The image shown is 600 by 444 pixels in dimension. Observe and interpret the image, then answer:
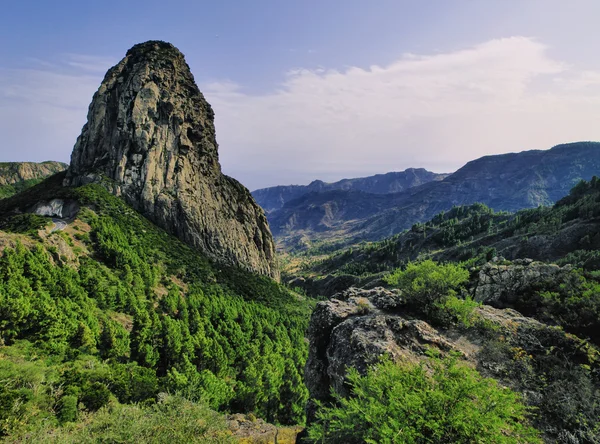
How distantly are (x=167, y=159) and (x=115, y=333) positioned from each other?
108098 millimetres

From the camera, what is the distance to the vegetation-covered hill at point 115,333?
3102 cm

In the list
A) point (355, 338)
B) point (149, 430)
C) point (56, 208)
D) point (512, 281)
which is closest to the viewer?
point (149, 430)

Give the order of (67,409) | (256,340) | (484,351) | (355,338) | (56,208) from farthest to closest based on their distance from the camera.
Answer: (56,208) < (256,340) < (67,409) < (355,338) < (484,351)

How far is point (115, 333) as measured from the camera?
4672cm

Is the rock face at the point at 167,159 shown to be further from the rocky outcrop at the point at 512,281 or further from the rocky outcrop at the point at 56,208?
the rocky outcrop at the point at 512,281

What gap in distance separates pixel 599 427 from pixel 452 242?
197 meters

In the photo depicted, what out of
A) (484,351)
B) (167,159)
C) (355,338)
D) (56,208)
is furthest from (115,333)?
(167,159)

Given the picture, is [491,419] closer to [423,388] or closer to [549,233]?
[423,388]

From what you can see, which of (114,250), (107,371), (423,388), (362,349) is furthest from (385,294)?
(114,250)

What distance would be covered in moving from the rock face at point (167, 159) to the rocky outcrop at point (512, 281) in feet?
382

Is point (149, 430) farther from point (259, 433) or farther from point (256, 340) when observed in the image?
point (256, 340)

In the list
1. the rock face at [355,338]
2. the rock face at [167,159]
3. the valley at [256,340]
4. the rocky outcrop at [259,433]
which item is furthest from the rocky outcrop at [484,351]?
the rock face at [167,159]

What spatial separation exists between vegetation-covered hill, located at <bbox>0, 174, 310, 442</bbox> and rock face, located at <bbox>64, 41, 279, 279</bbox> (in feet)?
95.2

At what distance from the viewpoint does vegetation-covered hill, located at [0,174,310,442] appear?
102 feet
